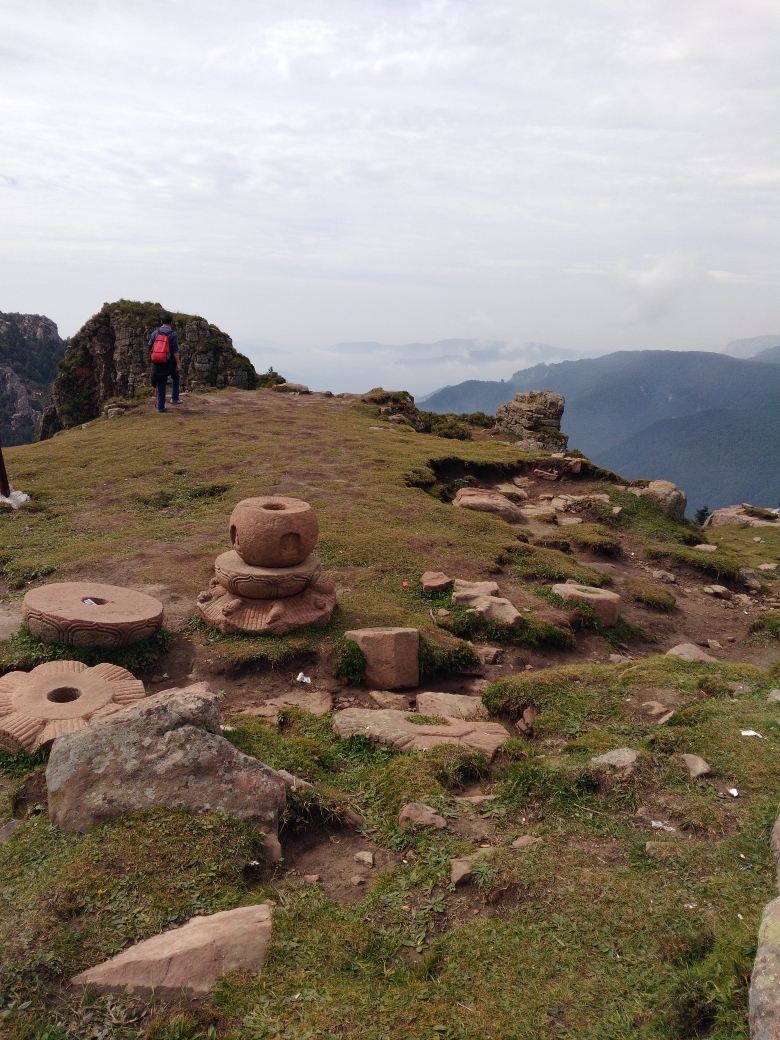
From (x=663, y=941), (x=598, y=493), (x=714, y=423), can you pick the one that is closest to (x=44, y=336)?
(x=598, y=493)

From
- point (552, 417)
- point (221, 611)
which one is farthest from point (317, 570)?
point (552, 417)

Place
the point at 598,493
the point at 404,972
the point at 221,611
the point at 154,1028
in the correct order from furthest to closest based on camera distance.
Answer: the point at 598,493
the point at 221,611
the point at 404,972
the point at 154,1028

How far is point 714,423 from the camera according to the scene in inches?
7530

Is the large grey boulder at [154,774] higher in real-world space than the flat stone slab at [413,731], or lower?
higher

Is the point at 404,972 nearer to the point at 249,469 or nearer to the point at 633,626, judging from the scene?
the point at 633,626

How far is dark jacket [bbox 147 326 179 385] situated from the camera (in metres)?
20.0

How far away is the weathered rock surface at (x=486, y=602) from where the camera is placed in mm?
10492

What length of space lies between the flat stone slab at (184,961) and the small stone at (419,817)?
1552 mm

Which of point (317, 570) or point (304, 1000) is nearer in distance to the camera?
point (304, 1000)

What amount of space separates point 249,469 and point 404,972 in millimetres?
15127

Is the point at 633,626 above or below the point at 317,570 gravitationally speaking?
below

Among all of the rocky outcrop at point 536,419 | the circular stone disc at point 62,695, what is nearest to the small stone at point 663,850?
the circular stone disc at point 62,695

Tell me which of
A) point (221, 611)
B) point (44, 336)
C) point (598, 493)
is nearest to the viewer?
point (221, 611)

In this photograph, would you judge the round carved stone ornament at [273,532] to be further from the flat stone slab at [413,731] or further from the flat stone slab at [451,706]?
the flat stone slab at [413,731]
